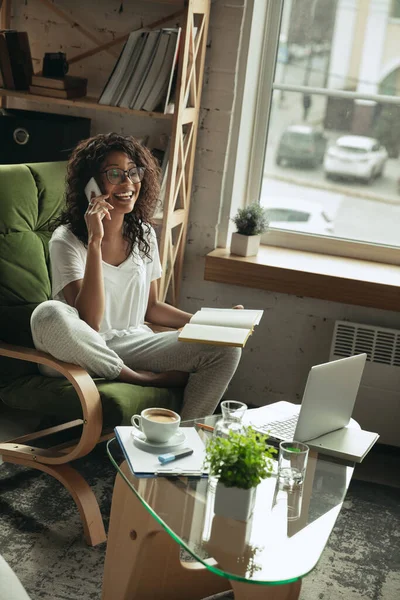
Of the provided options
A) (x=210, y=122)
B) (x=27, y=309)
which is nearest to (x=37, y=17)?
(x=210, y=122)

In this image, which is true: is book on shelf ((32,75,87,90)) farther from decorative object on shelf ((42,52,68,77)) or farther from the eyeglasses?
the eyeglasses

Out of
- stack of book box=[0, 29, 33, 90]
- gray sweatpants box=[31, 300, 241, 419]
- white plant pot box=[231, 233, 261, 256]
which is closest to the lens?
gray sweatpants box=[31, 300, 241, 419]

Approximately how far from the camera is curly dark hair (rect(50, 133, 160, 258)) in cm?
271

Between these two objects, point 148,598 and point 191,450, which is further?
point 148,598

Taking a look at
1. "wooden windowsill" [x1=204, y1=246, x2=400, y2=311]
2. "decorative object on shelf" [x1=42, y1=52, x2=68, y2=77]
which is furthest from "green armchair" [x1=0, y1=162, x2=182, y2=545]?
"wooden windowsill" [x1=204, y1=246, x2=400, y2=311]

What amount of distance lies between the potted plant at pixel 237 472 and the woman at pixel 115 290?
869mm

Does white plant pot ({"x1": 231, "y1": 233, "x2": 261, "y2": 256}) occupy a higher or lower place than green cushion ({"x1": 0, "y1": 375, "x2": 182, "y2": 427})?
higher

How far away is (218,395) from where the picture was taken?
2652mm

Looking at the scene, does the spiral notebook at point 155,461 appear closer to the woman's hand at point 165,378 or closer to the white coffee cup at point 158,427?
the white coffee cup at point 158,427

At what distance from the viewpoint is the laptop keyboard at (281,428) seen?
213 centimetres

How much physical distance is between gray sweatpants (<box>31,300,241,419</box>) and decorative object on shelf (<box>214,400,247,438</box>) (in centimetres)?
59

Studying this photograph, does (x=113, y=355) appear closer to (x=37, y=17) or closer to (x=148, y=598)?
(x=148, y=598)

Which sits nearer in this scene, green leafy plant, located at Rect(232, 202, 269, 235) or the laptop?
the laptop

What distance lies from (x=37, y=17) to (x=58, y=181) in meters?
0.90
